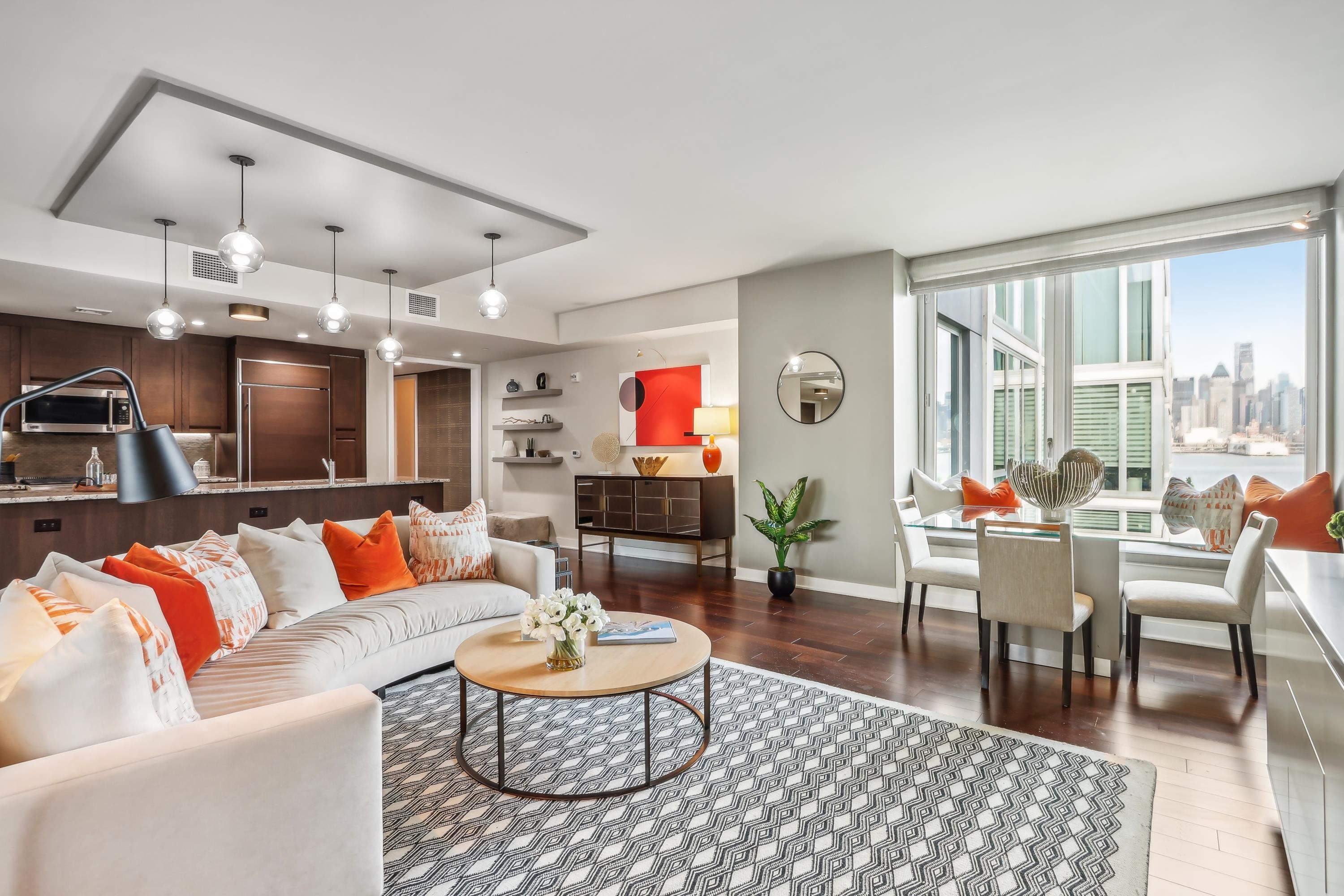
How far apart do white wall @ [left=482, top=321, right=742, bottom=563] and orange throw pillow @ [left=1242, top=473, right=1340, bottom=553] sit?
11.5 ft

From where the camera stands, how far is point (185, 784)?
131cm

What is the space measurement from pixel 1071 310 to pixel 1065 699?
9.19ft

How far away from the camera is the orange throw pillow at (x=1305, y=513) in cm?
339

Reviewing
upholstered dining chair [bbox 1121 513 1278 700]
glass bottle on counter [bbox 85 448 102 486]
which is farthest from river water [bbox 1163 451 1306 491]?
glass bottle on counter [bbox 85 448 102 486]

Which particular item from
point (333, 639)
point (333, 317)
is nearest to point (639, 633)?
point (333, 639)

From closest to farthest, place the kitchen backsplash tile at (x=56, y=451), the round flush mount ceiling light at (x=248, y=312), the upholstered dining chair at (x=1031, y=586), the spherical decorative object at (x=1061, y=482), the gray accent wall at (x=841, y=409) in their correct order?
the upholstered dining chair at (x=1031, y=586) → the spherical decorative object at (x=1061, y=482) → the gray accent wall at (x=841, y=409) → the round flush mount ceiling light at (x=248, y=312) → the kitchen backsplash tile at (x=56, y=451)

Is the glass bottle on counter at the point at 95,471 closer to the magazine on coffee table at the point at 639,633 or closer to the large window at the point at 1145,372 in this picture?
the magazine on coffee table at the point at 639,633

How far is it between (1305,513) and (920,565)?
190cm

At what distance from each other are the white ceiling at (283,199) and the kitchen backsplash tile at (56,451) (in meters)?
2.74

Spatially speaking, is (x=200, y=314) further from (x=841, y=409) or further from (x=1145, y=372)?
(x=1145, y=372)

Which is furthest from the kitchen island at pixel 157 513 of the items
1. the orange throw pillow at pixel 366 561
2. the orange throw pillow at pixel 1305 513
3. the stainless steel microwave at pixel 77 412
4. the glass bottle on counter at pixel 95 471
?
the orange throw pillow at pixel 1305 513

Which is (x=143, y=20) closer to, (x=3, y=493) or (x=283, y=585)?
(x=283, y=585)

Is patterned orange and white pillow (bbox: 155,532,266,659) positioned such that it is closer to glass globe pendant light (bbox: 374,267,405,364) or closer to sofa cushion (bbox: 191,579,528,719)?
sofa cushion (bbox: 191,579,528,719)

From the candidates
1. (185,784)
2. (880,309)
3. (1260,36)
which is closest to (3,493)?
(185,784)
